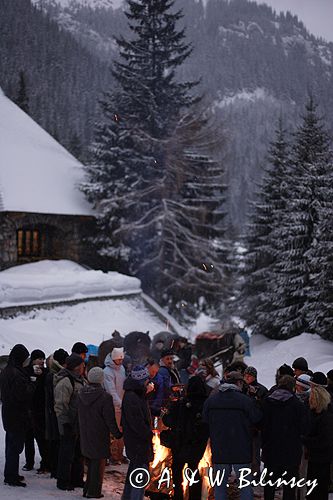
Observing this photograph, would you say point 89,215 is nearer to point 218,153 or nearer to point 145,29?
point 218,153

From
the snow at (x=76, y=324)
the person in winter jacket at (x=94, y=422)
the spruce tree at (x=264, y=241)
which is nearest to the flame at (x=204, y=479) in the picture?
the person in winter jacket at (x=94, y=422)

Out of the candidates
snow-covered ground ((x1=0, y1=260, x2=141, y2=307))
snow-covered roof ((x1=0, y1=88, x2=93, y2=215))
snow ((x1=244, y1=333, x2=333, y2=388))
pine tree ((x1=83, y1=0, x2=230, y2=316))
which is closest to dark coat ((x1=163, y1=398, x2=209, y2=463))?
snow-covered ground ((x1=0, y1=260, x2=141, y2=307))

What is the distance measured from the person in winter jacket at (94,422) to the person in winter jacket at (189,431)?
70 cm

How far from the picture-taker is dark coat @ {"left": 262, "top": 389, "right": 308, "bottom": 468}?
6.30m

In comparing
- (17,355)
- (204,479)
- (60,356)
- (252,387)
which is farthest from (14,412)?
(252,387)

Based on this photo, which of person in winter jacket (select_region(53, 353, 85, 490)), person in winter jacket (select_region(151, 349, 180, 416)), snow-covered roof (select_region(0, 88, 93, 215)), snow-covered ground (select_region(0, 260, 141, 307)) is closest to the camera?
person in winter jacket (select_region(53, 353, 85, 490))

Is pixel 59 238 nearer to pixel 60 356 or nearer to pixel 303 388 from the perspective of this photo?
pixel 60 356

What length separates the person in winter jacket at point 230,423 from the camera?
6281 mm

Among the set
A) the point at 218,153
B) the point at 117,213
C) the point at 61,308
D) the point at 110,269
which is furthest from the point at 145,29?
the point at 61,308

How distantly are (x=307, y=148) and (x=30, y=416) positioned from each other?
809 inches

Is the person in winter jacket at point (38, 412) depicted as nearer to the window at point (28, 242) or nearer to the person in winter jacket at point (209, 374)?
the person in winter jacket at point (209, 374)

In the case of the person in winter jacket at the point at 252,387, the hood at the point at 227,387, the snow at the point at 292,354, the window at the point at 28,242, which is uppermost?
the window at the point at 28,242

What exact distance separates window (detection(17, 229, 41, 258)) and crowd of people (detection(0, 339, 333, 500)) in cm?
1894

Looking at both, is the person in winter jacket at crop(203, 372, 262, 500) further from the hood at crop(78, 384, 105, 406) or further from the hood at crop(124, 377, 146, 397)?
the hood at crop(78, 384, 105, 406)
